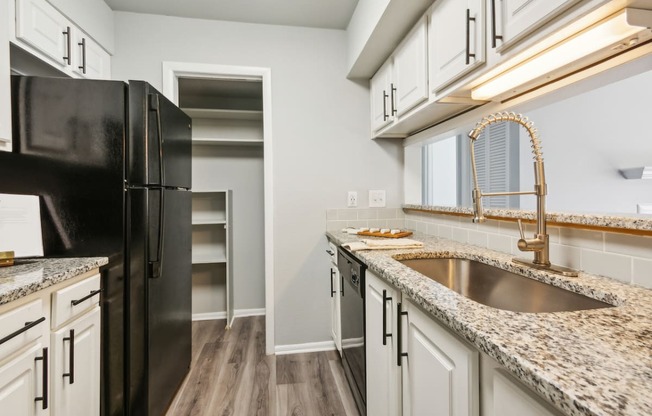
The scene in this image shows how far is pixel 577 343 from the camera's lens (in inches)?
21.1

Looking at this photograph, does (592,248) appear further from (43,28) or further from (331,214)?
(43,28)

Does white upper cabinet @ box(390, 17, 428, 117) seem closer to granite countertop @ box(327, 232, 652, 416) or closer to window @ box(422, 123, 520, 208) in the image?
granite countertop @ box(327, 232, 652, 416)

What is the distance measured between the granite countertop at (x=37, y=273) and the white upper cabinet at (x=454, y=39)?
5.47 feet

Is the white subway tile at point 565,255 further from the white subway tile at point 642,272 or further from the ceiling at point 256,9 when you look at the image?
the ceiling at point 256,9

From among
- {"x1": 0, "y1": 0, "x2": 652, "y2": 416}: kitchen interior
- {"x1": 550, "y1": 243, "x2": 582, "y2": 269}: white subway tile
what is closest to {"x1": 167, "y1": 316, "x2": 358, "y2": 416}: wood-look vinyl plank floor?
{"x1": 0, "y1": 0, "x2": 652, "y2": 416}: kitchen interior

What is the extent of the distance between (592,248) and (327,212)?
65.0 inches

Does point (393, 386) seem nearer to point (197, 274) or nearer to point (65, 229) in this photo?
point (65, 229)

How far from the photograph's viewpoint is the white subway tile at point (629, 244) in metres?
0.85

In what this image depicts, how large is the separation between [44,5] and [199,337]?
8.05 feet

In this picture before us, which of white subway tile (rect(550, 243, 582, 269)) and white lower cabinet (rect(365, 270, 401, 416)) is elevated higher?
white subway tile (rect(550, 243, 582, 269))

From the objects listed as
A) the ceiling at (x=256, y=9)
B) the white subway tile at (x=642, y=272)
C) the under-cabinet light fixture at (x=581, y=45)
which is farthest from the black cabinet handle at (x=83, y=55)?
the white subway tile at (x=642, y=272)

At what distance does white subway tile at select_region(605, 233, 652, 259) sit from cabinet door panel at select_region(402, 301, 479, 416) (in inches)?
24.1

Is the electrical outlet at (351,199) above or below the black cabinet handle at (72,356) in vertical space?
above

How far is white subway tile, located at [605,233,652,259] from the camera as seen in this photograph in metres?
0.85
